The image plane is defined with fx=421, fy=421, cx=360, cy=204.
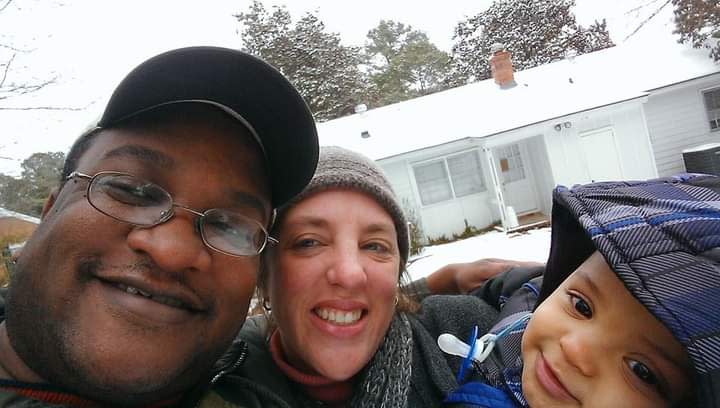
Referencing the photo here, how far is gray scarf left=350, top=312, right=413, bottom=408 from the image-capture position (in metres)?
1.66

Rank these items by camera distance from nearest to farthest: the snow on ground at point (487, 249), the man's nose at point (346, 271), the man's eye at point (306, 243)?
1. the man's nose at point (346, 271)
2. the man's eye at point (306, 243)
3. the snow on ground at point (487, 249)

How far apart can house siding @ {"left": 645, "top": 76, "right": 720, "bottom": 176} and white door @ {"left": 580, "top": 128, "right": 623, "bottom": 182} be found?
2065 millimetres

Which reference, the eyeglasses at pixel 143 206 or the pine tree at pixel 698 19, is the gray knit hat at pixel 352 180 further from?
the pine tree at pixel 698 19

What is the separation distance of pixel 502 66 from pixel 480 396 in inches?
618

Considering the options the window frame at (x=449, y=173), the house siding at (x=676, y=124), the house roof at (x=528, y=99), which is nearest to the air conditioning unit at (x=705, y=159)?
the house siding at (x=676, y=124)

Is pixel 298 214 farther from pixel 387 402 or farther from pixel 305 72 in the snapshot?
pixel 305 72

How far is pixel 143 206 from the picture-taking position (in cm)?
127

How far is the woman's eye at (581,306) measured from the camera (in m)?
1.30

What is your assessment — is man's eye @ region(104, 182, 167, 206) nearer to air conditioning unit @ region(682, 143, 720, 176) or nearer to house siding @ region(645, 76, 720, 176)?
air conditioning unit @ region(682, 143, 720, 176)

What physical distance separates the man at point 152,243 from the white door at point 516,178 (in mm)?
13421

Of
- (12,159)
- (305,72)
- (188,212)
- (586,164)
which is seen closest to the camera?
(188,212)

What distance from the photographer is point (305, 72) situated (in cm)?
3350

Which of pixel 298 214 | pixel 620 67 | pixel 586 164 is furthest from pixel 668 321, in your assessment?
pixel 620 67

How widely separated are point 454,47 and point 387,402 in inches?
1540
